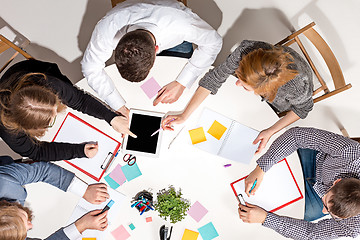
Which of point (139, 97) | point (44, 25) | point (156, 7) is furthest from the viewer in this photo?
point (44, 25)

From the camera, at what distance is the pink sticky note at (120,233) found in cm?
163

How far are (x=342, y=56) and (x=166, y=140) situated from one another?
1774mm

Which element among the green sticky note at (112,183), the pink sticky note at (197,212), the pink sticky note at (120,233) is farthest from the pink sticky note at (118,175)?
the pink sticky note at (197,212)

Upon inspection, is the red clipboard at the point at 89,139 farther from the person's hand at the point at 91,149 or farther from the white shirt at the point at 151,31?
the white shirt at the point at 151,31

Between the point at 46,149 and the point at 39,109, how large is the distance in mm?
254

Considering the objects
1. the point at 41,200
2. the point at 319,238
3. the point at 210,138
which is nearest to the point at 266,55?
the point at 210,138

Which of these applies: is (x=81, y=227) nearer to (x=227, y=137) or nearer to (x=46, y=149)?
(x=46, y=149)

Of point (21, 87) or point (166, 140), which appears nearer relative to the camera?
point (21, 87)

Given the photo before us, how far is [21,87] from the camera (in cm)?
149

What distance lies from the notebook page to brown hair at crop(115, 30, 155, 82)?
1.93 ft

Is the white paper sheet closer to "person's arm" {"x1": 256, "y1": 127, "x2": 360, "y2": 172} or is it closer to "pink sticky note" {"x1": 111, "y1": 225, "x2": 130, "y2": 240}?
"pink sticky note" {"x1": 111, "y1": 225, "x2": 130, "y2": 240}

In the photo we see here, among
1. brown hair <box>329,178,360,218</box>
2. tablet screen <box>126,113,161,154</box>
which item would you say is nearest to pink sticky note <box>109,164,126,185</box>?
tablet screen <box>126,113,161,154</box>

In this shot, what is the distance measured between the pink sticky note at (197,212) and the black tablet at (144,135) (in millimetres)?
343

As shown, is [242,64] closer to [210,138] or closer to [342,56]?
[210,138]
